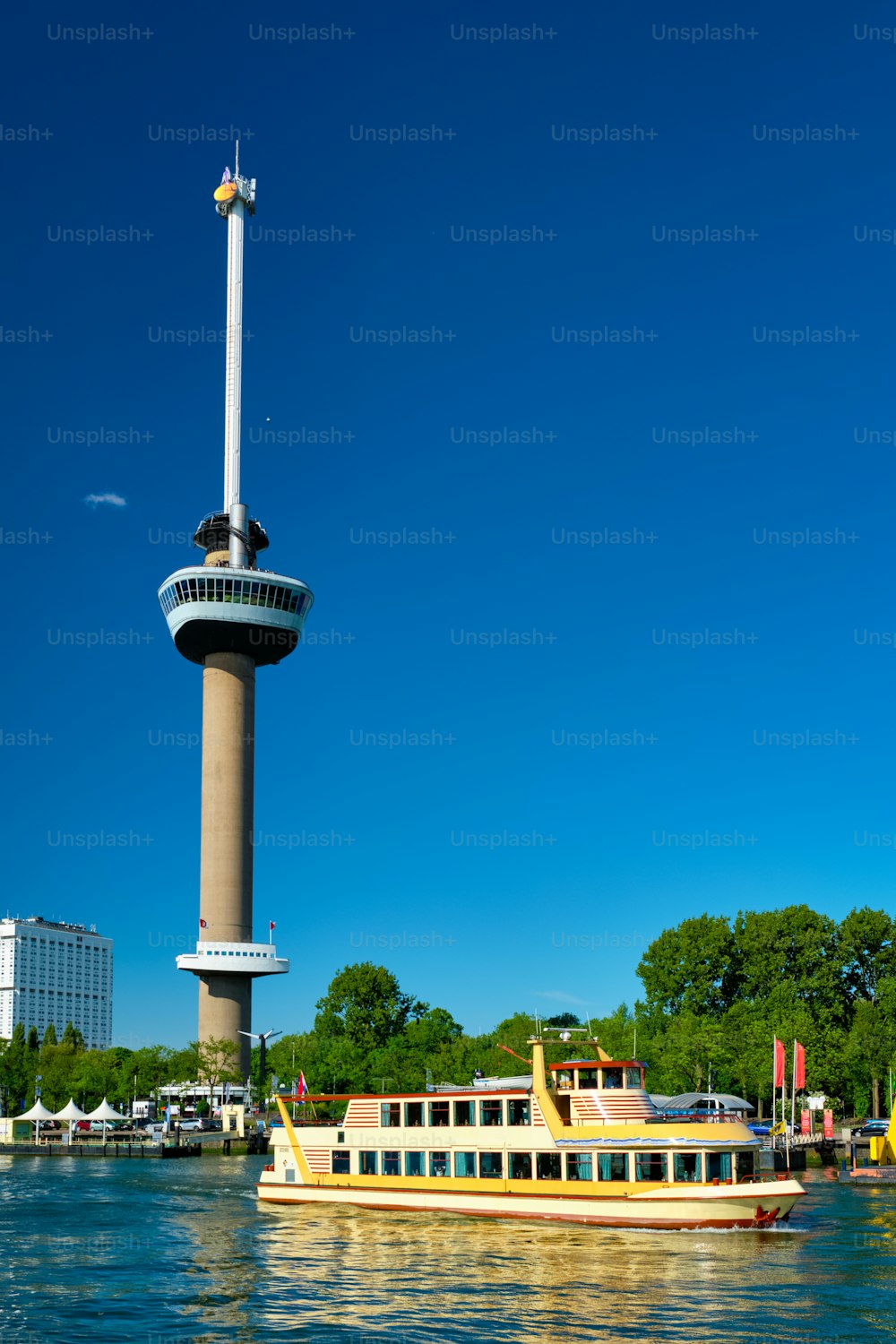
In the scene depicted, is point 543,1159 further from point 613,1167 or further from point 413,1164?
point 413,1164

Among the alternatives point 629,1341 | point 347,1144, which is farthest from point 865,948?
point 629,1341

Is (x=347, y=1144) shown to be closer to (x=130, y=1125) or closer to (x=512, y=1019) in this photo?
(x=130, y=1125)

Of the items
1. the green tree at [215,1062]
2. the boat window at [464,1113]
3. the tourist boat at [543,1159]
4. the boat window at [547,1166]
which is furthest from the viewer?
the green tree at [215,1062]

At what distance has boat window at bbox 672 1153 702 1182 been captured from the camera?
193 ft

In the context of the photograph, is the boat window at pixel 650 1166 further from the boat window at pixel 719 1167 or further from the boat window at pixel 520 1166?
the boat window at pixel 520 1166

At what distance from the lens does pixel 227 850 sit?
179m

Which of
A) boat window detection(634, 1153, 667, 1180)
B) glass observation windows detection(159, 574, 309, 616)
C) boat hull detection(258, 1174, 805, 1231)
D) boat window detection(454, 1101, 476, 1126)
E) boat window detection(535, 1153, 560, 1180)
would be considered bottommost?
boat hull detection(258, 1174, 805, 1231)

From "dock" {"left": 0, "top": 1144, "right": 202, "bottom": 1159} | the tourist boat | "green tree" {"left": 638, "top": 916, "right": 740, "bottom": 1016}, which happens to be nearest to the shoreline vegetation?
"green tree" {"left": 638, "top": 916, "right": 740, "bottom": 1016}

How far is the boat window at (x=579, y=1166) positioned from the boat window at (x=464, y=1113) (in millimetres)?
5976

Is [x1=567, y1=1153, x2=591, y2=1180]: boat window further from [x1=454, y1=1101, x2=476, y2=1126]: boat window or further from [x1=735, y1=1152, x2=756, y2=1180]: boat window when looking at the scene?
[x1=735, y1=1152, x2=756, y2=1180]: boat window

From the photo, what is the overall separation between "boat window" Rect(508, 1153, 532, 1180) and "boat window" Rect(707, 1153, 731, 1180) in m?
8.37

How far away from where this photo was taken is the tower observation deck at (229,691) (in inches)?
7008

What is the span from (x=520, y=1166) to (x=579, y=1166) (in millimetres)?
3534

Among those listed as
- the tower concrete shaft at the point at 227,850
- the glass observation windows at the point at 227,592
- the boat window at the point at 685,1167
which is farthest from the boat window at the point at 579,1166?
the glass observation windows at the point at 227,592
